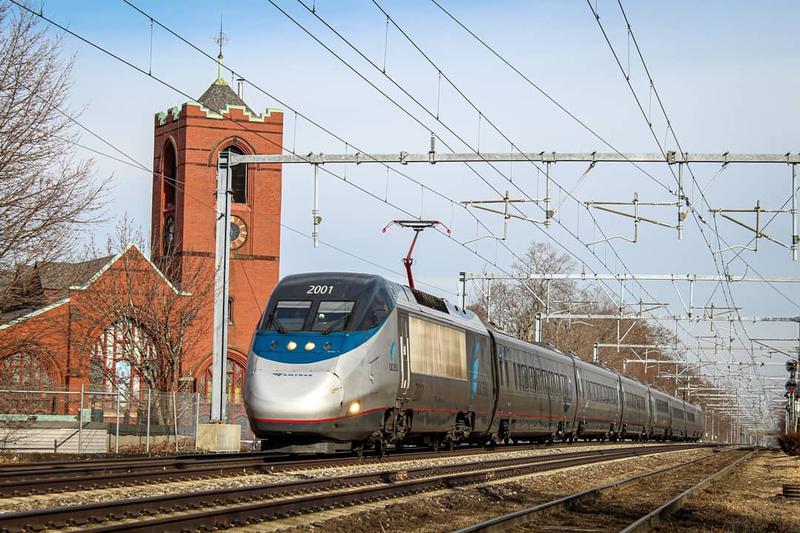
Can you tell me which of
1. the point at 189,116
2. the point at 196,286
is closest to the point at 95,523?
the point at 196,286

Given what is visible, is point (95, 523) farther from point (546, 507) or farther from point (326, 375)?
point (326, 375)

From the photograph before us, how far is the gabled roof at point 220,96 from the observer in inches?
2598

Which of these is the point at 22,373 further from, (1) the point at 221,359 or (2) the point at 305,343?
(2) the point at 305,343

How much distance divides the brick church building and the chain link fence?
3887 mm

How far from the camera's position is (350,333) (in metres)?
21.5

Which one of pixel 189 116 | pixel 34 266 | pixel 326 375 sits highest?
pixel 189 116

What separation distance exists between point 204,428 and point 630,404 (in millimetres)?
32816

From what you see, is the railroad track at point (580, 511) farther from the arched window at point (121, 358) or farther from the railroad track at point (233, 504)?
the arched window at point (121, 358)

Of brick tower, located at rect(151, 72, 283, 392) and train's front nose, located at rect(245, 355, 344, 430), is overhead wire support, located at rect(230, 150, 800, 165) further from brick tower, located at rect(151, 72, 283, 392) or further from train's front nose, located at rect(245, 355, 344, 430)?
brick tower, located at rect(151, 72, 283, 392)

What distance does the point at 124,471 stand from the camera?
722 inches

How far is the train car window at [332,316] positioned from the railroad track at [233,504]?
3.06 m

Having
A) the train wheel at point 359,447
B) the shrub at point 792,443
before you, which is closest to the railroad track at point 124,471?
the train wheel at point 359,447

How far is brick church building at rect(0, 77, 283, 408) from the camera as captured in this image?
5066cm

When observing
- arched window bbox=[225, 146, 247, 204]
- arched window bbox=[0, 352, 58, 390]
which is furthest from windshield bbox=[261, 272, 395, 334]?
arched window bbox=[225, 146, 247, 204]
